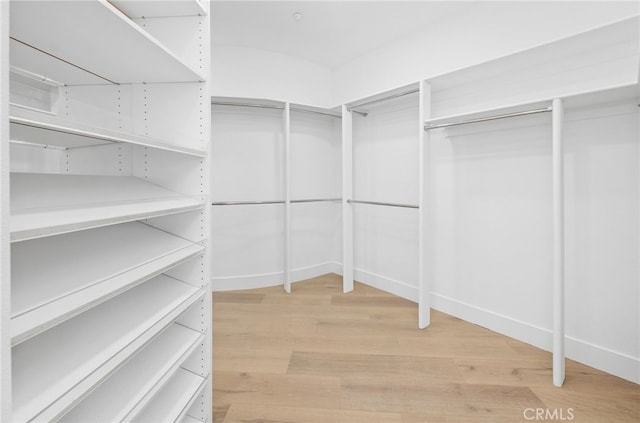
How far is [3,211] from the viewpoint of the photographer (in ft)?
1.48

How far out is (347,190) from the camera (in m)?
2.82

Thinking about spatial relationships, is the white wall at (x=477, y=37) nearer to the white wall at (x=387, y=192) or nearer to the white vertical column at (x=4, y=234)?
the white wall at (x=387, y=192)

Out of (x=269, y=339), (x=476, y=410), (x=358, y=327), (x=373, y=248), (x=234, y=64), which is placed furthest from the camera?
(x=373, y=248)

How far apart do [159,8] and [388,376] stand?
76.0 inches

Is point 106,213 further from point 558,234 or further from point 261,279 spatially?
point 261,279

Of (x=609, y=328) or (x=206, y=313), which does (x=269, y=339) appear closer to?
(x=206, y=313)

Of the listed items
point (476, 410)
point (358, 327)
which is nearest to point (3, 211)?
point (476, 410)

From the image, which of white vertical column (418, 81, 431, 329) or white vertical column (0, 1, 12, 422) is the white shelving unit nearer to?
white vertical column (0, 1, 12, 422)

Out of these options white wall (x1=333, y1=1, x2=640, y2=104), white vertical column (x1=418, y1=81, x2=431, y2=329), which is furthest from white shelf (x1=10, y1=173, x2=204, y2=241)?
white wall (x1=333, y1=1, x2=640, y2=104)

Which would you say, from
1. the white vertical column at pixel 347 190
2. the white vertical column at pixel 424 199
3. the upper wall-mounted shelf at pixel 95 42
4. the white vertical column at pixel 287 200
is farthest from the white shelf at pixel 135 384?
the white vertical column at pixel 347 190

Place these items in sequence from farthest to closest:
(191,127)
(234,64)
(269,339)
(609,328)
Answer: (234,64), (269,339), (609,328), (191,127)

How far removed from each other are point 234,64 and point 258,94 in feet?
1.06

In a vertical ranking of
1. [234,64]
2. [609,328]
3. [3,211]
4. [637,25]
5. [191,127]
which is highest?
[234,64]

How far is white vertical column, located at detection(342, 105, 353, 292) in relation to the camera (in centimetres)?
278
